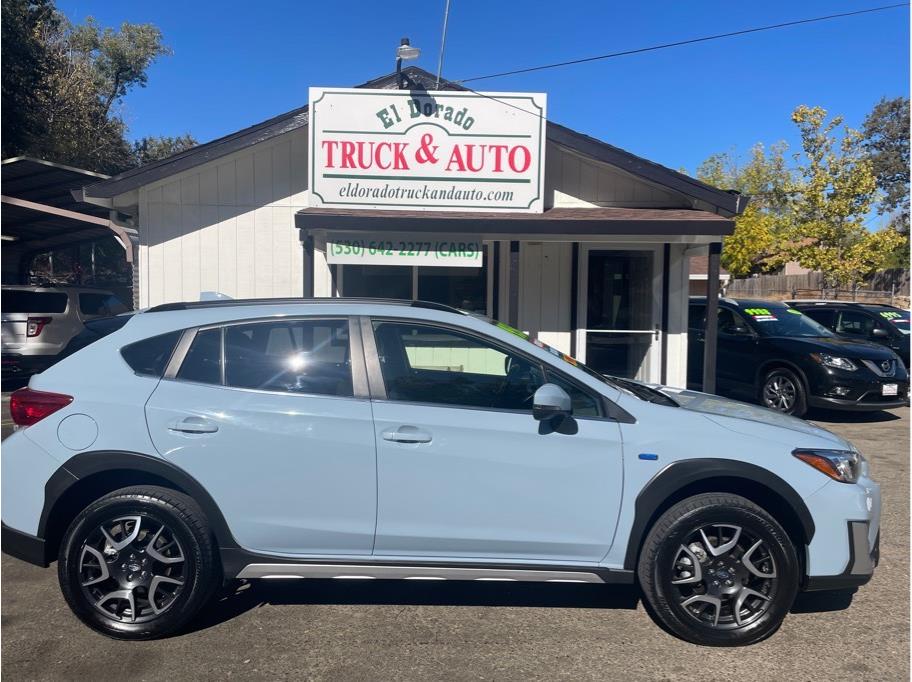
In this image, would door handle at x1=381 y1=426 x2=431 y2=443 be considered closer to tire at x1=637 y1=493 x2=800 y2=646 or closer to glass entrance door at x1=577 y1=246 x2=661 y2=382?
tire at x1=637 y1=493 x2=800 y2=646

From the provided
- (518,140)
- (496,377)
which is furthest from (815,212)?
(496,377)

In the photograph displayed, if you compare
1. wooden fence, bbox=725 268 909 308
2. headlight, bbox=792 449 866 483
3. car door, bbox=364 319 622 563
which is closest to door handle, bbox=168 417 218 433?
car door, bbox=364 319 622 563

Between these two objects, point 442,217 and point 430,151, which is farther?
point 430,151

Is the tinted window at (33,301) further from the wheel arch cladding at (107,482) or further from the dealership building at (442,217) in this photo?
the wheel arch cladding at (107,482)

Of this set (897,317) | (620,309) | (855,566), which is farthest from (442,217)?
(897,317)

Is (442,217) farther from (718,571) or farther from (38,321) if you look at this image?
(38,321)

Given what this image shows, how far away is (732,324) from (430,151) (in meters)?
5.44

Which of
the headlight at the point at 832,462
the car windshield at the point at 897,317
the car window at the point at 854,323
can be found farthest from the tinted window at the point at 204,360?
the car windshield at the point at 897,317

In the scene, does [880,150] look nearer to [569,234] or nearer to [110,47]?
[110,47]

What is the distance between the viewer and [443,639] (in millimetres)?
3658

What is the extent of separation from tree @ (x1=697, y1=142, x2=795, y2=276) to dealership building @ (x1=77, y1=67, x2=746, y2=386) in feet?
60.2

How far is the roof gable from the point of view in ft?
28.3

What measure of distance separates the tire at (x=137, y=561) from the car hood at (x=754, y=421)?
8.73 feet

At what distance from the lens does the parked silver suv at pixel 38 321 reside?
35.7 ft
